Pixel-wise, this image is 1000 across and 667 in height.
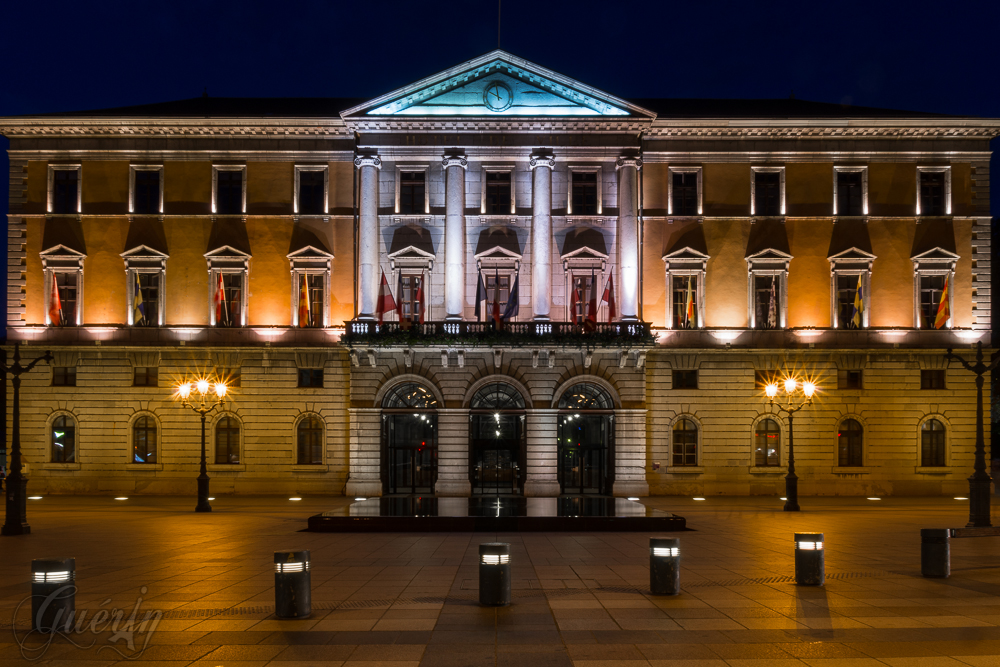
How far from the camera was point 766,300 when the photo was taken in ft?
136

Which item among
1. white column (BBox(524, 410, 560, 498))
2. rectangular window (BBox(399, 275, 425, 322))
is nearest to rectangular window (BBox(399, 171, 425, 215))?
rectangular window (BBox(399, 275, 425, 322))

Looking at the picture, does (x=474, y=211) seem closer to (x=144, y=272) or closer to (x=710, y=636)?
(x=144, y=272)

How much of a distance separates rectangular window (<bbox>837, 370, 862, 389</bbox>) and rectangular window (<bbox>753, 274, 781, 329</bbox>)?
384 cm

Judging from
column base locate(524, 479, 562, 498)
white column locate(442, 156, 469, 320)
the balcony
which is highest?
white column locate(442, 156, 469, 320)

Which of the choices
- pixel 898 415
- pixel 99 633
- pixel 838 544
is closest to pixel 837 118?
pixel 898 415

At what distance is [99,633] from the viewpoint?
12.9 meters

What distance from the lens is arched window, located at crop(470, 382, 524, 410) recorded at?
4000 cm

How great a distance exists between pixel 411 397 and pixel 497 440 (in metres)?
4.56

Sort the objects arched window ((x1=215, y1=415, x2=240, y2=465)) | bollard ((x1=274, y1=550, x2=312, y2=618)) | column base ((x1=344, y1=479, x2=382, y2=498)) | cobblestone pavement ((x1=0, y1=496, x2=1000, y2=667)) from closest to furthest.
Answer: cobblestone pavement ((x1=0, y1=496, x2=1000, y2=667)), bollard ((x1=274, y1=550, x2=312, y2=618)), column base ((x1=344, y1=479, x2=382, y2=498)), arched window ((x1=215, y1=415, x2=240, y2=465))

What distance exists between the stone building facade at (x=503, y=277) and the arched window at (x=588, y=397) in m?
0.11

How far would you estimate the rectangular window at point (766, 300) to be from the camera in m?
41.0

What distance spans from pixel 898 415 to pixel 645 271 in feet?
45.9

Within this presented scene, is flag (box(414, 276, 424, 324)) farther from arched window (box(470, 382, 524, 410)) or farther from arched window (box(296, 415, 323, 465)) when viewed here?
arched window (box(296, 415, 323, 465))

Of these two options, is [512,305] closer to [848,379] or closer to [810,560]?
[848,379]
